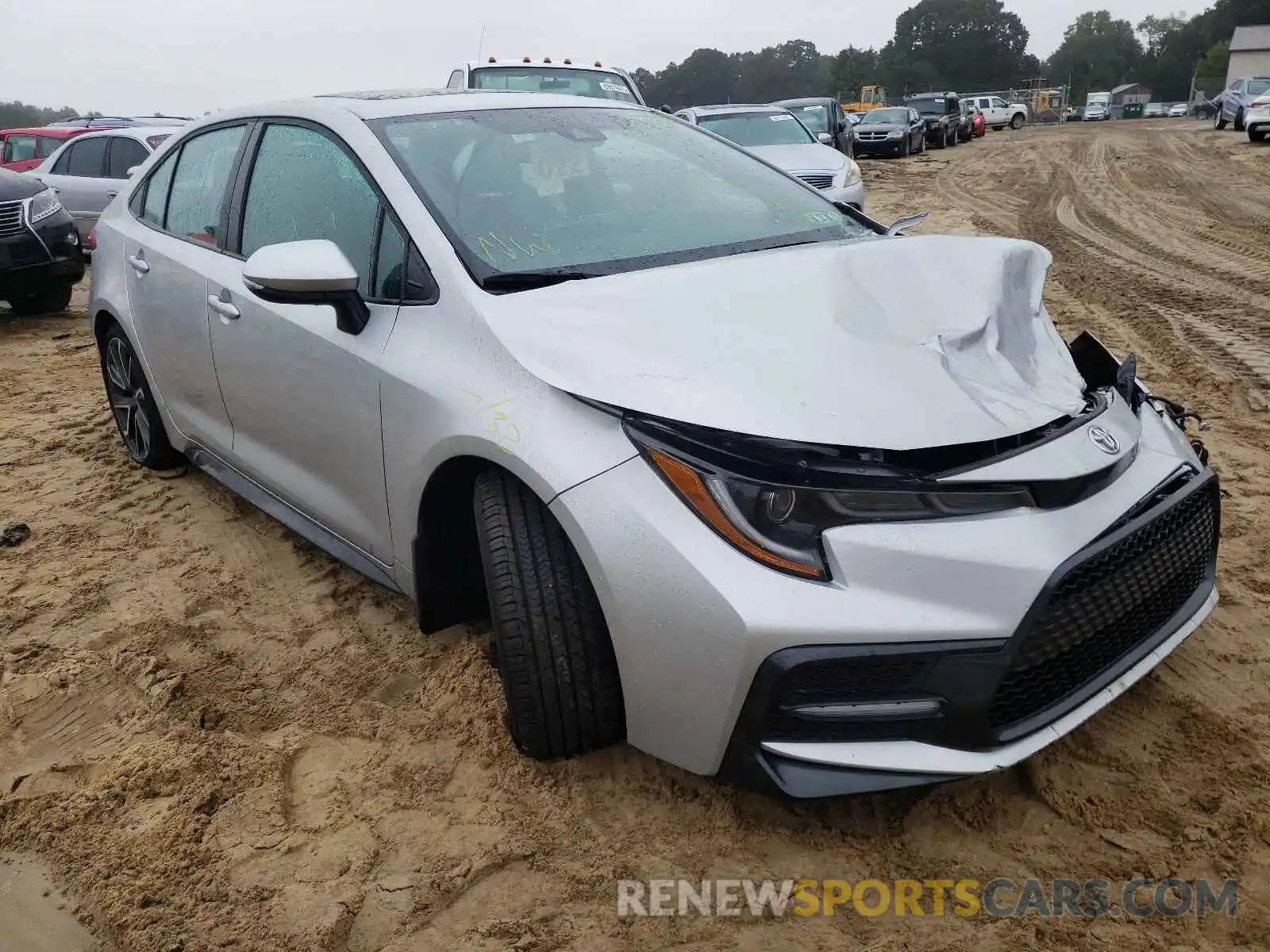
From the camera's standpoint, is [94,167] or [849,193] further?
[94,167]

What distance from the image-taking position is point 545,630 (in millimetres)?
2119

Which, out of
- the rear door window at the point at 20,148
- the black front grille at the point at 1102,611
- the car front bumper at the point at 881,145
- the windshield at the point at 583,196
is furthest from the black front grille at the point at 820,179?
the car front bumper at the point at 881,145

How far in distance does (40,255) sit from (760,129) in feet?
23.8

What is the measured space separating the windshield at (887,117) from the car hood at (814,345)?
82.4ft

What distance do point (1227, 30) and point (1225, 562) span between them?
9227cm

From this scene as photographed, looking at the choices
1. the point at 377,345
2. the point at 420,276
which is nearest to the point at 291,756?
the point at 377,345

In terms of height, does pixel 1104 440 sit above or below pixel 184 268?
below

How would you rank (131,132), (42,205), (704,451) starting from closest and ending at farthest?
1. (704,451)
2. (42,205)
3. (131,132)

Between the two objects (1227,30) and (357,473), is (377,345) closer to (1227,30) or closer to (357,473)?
(357,473)

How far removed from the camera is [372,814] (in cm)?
226

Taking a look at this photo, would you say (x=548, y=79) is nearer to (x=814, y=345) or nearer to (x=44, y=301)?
(x=44, y=301)

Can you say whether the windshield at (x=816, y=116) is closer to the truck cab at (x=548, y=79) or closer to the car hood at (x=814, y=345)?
the truck cab at (x=548, y=79)

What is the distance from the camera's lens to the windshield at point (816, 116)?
15250mm

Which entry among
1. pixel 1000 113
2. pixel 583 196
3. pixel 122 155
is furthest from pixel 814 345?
pixel 1000 113
